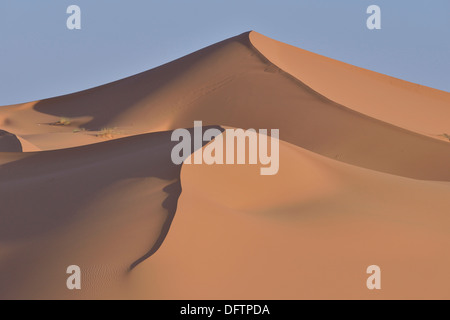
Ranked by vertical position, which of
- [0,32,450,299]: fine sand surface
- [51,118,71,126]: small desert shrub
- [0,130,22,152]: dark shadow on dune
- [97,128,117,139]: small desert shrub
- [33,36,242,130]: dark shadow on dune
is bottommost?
[0,32,450,299]: fine sand surface

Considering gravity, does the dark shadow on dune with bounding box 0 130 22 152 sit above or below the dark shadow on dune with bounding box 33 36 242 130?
below

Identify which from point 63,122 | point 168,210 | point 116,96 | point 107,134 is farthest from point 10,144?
point 116,96

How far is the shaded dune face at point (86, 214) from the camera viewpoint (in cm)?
683

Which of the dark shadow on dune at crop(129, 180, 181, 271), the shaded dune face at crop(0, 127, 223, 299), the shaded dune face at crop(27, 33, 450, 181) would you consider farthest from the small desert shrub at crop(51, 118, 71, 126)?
the dark shadow on dune at crop(129, 180, 181, 271)

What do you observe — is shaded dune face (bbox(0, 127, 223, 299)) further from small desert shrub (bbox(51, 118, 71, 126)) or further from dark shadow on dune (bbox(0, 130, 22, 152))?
small desert shrub (bbox(51, 118, 71, 126))

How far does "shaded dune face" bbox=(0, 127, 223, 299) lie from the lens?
6.83 m

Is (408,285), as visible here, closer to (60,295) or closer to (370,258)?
(370,258)

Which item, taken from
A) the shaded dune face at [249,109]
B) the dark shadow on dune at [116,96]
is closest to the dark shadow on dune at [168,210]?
the shaded dune face at [249,109]

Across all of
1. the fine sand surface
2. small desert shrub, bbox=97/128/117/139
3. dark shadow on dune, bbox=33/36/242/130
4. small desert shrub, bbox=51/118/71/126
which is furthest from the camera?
dark shadow on dune, bbox=33/36/242/130

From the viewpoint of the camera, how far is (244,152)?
9.87 meters

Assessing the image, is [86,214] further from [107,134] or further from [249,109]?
[249,109]

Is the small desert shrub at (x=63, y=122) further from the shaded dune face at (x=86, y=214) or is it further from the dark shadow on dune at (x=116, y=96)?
the shaded dune face at (x=86, y=214)

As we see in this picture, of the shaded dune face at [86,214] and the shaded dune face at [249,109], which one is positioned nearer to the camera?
the shaded dune face at [86,214]
